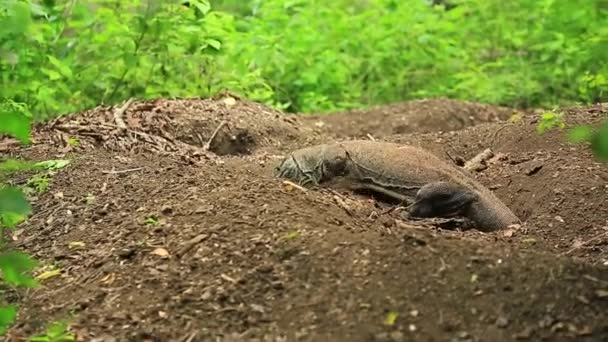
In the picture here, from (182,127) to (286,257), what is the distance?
→ 2.89 meters

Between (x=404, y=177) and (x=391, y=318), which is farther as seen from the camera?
(x=404, y=177)

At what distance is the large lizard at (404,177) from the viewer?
4516 mm

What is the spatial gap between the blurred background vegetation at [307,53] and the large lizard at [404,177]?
216 centimetres

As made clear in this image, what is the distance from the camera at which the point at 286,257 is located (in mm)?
3301

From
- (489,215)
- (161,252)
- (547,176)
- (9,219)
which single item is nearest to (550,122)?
(547,176)

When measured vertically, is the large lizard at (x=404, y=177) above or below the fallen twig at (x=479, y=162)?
above

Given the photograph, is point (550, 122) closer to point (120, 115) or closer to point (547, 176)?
point (547, 176)

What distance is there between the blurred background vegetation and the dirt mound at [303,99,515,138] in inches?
32.6

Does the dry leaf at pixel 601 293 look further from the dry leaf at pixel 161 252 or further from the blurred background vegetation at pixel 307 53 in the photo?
the blurred background vegetation at pixel 307 53

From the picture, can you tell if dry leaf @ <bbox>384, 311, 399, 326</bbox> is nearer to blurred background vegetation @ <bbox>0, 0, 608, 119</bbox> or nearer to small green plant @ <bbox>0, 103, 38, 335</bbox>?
small green plant @ <bbox>0, 103, 38, 335</bbox>

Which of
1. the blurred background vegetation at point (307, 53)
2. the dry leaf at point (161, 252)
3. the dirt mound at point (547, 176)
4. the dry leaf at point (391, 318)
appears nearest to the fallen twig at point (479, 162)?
the dirt mound at point (547, 176)

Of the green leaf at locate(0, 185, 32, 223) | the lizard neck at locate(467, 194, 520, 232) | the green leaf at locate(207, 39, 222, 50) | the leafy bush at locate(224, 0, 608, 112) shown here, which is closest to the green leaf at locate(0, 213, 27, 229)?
the green leaf at locate(0, 185, 32, 223)

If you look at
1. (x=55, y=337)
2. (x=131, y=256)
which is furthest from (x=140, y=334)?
(x=131, y=256)

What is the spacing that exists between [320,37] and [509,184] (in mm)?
5390
